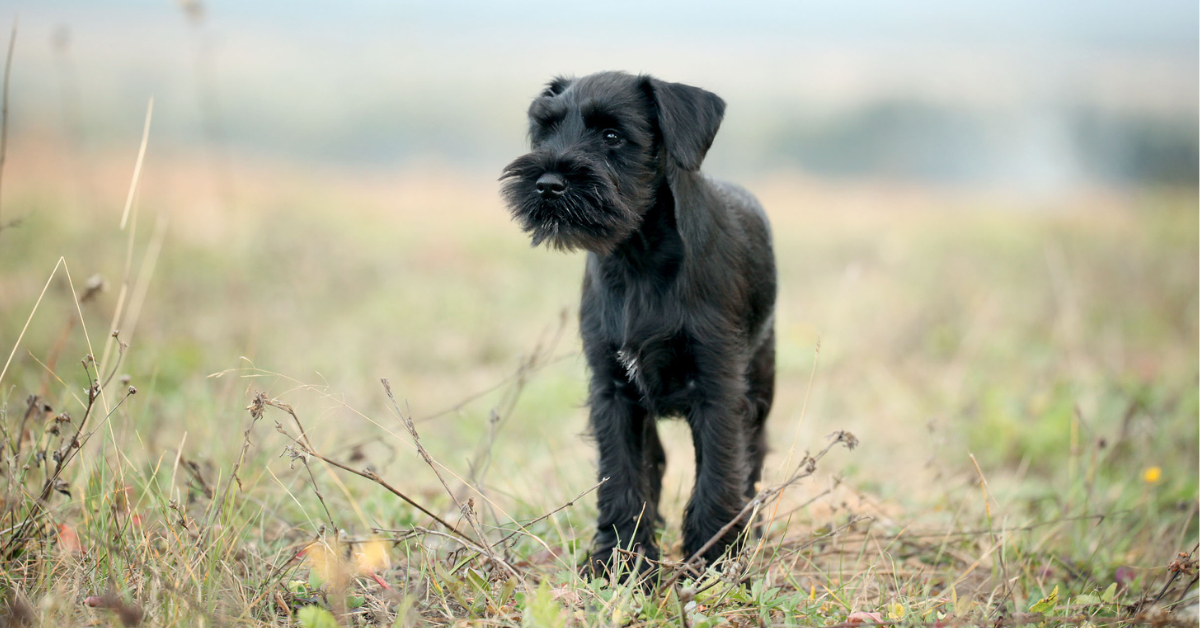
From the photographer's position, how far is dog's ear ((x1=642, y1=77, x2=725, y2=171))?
3.10m

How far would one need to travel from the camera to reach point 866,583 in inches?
122

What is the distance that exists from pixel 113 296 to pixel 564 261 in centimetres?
458

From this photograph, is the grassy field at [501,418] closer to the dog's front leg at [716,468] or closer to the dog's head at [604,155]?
the dog's front leg at [716,468]

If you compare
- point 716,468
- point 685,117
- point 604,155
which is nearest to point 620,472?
point 716,468

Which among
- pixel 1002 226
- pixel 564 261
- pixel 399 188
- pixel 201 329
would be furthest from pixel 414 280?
pixel 1002 226

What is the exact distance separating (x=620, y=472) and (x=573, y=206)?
1053 millimetres

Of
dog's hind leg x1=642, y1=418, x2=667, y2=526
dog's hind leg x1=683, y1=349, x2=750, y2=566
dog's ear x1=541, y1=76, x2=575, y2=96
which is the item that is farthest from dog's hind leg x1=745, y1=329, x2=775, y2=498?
dog's ear x1=541, y1=76, x2=575, y2=96

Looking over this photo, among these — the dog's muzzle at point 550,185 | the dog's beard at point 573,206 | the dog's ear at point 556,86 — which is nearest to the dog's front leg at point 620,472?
the dog's beard at point 573,206

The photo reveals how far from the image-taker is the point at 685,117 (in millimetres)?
3150

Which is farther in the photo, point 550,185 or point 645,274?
point 645,274

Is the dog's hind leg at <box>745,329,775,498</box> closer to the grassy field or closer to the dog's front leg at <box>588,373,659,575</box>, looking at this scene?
the grassy field

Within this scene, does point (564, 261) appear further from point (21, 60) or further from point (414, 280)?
point (21, 60)

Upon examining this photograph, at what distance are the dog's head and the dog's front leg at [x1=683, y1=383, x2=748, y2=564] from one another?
0.73 meters

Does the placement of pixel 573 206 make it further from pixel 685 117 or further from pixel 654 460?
pixel 654 460
